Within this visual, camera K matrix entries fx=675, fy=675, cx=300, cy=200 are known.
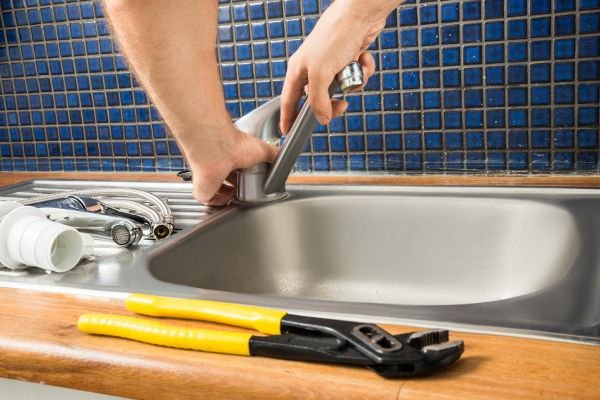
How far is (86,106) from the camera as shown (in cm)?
132

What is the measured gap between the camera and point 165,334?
0.51 meters

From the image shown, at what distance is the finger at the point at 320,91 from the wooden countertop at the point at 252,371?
0.37 meters

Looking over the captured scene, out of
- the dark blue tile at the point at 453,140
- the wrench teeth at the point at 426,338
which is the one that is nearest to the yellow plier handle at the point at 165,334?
the wrench teeth at the point at 426,338

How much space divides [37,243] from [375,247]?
18.5 inches

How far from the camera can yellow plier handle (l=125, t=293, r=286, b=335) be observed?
512 millimetres

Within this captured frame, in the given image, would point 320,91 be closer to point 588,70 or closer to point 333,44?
point 333,44

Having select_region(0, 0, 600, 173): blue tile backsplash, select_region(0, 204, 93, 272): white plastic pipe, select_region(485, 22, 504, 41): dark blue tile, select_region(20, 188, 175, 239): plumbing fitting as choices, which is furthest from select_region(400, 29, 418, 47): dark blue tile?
select_region(0, 204, 93, 272): white plastic pipe

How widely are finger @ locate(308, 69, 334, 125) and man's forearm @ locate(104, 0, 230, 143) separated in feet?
0.38

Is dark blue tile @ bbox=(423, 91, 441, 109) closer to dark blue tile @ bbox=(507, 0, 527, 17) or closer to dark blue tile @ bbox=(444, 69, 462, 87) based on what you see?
dark blue tile @ bbox=(444, 69, 462, 87)

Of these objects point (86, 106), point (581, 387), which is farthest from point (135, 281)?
point (86, 106)

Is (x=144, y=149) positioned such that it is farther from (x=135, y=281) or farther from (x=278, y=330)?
(x=278, y=330)

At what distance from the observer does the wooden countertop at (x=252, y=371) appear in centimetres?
41

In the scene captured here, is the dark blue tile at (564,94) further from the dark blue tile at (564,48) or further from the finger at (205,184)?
the finger at (205,184)

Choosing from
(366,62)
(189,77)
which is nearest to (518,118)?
(366,62)
